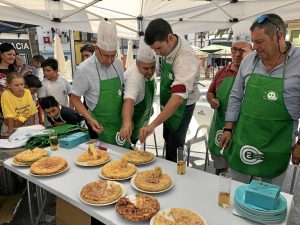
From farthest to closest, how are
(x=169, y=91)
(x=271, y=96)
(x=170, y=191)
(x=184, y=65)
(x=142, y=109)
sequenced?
(x=142, y=109) → (x=169, y=91) → (x=184, y=65) → (x=271, y=96) → (x=170, y=191)

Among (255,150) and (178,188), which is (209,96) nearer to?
(255,150)

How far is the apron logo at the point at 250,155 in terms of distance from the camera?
59.5 inches

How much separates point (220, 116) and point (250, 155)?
1.95ft

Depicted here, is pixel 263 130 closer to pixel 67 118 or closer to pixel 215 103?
pixel 215 103

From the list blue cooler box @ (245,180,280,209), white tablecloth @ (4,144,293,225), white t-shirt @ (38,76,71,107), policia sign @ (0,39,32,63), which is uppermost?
policia sign @ (0,39,32,63)

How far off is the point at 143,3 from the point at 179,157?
3.15 m

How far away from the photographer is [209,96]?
2.19 m

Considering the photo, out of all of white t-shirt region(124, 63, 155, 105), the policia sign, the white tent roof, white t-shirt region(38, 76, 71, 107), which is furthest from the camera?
the policia sign

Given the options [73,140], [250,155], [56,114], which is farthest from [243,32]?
[56,114]

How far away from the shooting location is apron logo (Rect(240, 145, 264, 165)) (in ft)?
4.96

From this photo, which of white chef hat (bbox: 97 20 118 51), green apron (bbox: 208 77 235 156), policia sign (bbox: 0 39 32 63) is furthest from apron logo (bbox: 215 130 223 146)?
policia sign (bbox: 0 39 32 63)

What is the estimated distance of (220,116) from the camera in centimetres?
208

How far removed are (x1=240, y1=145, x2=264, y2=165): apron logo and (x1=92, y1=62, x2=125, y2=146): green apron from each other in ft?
3.02

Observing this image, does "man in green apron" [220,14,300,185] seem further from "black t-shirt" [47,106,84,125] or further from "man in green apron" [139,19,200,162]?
"black t-shirt" [47,106,84,125]
